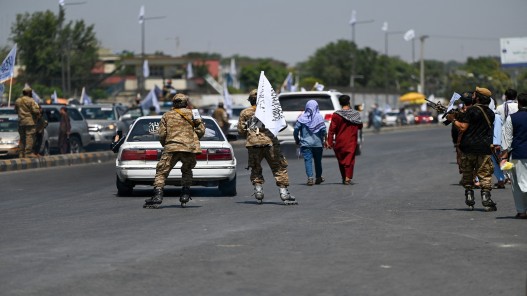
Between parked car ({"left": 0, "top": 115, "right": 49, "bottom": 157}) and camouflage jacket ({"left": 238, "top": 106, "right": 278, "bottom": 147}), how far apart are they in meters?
14.6

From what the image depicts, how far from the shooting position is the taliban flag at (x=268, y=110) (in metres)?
16.2

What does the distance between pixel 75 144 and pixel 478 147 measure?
2085 centimetres

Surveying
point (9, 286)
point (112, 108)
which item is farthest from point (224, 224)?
point (112, 108)

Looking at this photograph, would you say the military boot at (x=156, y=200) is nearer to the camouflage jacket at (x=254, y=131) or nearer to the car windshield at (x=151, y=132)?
the camouflage jacket at (x=254, y=131)

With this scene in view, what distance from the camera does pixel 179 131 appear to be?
15.5 m

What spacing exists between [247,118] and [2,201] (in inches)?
160

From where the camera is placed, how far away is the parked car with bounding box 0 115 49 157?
97.6 ft

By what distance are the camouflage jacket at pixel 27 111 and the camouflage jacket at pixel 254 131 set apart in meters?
12.7

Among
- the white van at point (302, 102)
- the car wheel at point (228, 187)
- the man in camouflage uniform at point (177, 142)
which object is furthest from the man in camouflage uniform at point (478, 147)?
the white van at point (302, 102)

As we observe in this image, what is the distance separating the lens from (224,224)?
13.3 m

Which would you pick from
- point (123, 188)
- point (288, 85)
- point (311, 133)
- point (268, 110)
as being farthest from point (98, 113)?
point (288, 85)

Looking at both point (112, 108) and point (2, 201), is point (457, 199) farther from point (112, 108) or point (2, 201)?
point (112, 108)

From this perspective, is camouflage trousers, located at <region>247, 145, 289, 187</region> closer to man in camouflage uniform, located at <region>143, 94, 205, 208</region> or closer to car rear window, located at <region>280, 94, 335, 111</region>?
man in camouflage uniform, located at <region>143, 94, 205, 208</region>

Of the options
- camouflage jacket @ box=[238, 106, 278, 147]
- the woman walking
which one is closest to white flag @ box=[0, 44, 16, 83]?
the woman walking
